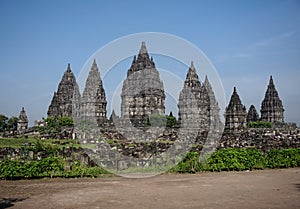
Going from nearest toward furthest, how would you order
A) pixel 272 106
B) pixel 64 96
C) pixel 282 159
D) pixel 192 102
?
1. pixel 282 159
2. pixel 192 102
3. pixel 64 96
4. pixel 272 106

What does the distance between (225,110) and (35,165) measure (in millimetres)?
49057

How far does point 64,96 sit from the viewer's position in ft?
204

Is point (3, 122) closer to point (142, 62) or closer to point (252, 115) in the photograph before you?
point (142, 62)

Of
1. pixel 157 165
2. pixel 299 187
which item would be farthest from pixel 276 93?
pixel 299 187

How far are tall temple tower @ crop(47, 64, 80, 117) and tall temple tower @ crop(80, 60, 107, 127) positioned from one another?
5826 millimetres

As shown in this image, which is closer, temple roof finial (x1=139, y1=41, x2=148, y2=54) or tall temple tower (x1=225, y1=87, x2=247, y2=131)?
tall temple tower (x1=225, y1=87, x2=247, y2=131)

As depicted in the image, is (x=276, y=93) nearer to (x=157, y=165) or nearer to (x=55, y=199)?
(x=157, y=165)

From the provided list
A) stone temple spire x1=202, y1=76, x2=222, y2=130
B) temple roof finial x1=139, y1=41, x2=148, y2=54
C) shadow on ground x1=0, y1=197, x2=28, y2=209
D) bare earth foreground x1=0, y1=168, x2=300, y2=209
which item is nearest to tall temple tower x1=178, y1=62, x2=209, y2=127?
stone temple spire x1=202, y1=76, x2=222, y2=130

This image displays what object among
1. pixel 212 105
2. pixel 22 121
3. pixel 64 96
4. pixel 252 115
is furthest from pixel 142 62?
pixel 252 115

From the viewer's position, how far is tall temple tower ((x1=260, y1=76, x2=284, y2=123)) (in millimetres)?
65500

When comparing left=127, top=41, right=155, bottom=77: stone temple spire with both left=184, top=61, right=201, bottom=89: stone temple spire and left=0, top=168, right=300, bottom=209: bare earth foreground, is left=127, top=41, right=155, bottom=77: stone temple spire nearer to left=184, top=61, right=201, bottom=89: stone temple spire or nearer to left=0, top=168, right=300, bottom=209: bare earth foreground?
left=184, top=61, right=201, bottom=89: stone temple spire

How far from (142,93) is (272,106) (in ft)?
93.1

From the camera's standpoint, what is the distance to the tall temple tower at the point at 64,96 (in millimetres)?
62088

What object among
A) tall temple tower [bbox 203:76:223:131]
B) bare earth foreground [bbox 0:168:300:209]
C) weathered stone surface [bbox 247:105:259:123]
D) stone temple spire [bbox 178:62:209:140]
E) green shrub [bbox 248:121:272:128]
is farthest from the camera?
weathered stone surface [bbox 247:105:259:123]
